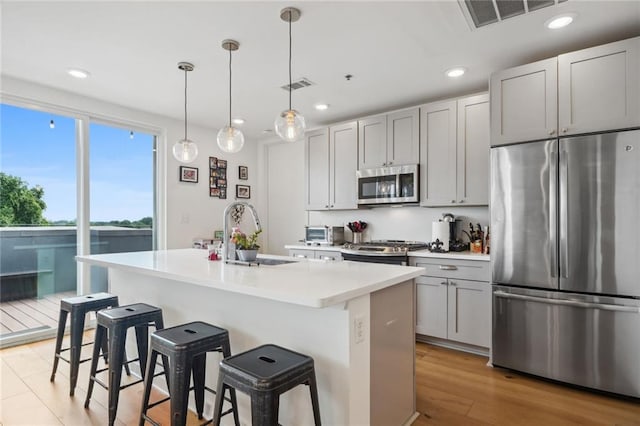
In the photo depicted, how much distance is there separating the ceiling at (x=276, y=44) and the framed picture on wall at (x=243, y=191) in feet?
6.21

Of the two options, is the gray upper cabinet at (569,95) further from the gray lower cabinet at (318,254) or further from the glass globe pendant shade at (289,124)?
the gray lower cabinet at (318,254)

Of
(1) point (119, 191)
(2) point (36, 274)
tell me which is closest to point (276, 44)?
(1) point (119, 191)

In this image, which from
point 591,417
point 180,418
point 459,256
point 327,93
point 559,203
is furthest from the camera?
point 327,93

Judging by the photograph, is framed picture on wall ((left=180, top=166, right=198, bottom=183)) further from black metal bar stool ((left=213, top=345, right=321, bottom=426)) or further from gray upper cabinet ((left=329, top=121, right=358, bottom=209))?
black metal bar stool ((left=213, top=345, right=321, bottom=426))

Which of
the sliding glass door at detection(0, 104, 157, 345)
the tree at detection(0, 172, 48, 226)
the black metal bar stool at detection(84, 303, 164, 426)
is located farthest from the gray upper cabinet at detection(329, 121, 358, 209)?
the tree at detection(0, 172, 48, 226)

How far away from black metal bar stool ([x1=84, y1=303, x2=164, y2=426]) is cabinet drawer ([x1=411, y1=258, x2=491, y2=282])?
2188 mm

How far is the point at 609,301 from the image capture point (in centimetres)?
241

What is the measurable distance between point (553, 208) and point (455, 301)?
46.5 inches

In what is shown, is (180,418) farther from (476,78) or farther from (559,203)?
(476,78)

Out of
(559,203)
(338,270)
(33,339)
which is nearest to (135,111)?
(33,339)

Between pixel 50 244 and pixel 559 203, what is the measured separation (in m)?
4.78

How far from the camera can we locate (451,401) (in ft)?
7.80

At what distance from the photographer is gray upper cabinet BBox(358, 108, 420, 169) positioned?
3859 millimetres

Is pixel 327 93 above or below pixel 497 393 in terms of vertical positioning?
above
